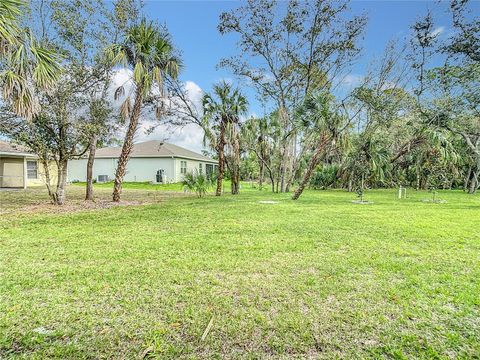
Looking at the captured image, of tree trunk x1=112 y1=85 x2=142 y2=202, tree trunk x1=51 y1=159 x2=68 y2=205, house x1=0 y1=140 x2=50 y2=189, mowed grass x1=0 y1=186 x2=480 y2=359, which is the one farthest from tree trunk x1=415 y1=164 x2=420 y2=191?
house x1=0 y1=140 x2=50 y2=189

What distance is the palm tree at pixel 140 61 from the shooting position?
11109mm

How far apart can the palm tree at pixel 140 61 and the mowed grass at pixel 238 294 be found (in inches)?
262

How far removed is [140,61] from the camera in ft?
37.1

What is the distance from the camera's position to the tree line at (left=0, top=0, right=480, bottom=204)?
8.81 m

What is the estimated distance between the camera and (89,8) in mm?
10789

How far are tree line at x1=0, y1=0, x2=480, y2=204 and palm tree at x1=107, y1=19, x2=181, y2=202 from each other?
Answer: 4cm

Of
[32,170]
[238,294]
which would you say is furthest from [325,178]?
[32,170]

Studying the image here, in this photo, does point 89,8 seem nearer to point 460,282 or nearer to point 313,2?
point 313,2

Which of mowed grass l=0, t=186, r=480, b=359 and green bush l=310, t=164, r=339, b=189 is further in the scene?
green bush l=310, t=164, r=339, b=189

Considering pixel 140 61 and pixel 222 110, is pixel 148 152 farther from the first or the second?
pixel 140 61

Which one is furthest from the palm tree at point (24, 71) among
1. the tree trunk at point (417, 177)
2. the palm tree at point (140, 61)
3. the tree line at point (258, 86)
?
the tree trunk at point (417, 177)

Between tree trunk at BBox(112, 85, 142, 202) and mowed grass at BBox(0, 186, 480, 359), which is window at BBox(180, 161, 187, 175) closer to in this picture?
tree trunk at BBox(112, 85, 142, 202)

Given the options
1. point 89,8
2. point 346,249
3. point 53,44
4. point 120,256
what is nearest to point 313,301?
point 346,249

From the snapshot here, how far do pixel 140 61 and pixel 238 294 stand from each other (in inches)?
432
